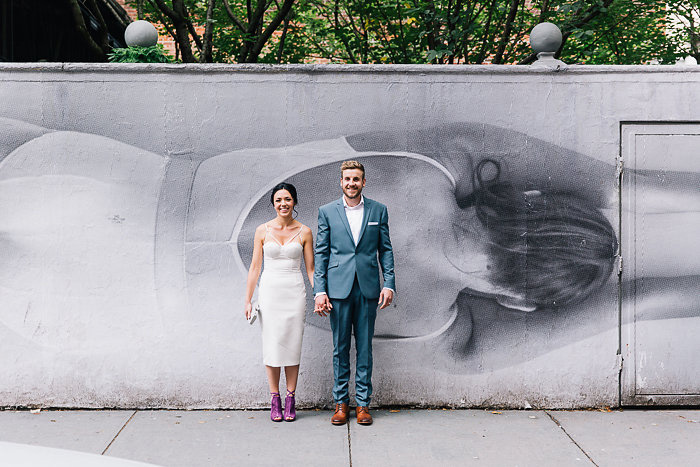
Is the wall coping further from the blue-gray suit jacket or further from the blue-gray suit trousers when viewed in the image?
the blue-gray suit trousers

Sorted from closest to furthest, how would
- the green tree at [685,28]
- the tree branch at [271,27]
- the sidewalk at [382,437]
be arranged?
the sidewalk at [382,437], the tree branch at [271,27], the green tree at [685,28]

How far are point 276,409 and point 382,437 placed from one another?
0.88m

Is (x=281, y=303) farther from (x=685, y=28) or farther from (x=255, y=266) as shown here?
(x=685, y=28)

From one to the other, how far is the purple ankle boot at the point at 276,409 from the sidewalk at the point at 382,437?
0.17 ft

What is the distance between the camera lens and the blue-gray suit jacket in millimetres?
4762

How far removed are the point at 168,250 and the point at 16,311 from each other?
1.35 meters

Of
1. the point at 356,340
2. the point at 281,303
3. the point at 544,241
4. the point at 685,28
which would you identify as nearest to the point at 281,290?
the point at 281,303

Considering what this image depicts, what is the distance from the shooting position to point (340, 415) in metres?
4.85

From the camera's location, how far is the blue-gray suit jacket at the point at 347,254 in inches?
187

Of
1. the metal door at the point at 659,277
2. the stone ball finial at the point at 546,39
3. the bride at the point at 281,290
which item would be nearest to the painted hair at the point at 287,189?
the bride at the point at 281,290

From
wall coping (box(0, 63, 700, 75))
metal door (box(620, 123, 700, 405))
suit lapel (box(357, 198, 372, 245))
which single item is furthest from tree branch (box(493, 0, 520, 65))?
suit lapel (box(357, 198, 372, 245))

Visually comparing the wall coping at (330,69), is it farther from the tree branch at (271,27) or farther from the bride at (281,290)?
the tree branch at (271,27)

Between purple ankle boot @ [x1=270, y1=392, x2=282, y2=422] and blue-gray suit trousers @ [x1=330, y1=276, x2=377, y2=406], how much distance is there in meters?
0.45

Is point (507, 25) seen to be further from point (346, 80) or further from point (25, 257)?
point (25, 257)
